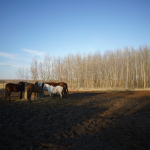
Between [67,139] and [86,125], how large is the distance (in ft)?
4.09

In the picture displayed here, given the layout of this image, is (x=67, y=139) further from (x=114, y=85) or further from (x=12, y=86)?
(x=114, y=85)

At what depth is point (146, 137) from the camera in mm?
3607

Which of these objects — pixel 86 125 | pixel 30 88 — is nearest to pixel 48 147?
pixel 86 125

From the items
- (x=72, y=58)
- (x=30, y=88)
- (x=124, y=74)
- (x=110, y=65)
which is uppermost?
(x=72, y=58)

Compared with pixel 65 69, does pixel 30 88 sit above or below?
below

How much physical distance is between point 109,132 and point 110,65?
22706 millimetres

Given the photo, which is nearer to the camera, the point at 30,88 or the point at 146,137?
the point at 146,137

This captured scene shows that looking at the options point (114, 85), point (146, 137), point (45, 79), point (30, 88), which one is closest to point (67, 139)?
point (146, 137)

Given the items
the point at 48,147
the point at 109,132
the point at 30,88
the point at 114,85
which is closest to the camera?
the point at 48,147

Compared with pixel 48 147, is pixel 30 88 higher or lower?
higher

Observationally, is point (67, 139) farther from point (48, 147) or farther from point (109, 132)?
point (109, 132)

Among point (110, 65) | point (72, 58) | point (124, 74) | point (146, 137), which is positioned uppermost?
point (72, 58)

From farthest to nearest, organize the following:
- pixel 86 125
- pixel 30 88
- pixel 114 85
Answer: pixel 114 85, pixel 30 88, pixel 86 125

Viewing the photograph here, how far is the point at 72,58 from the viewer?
86.8ft
